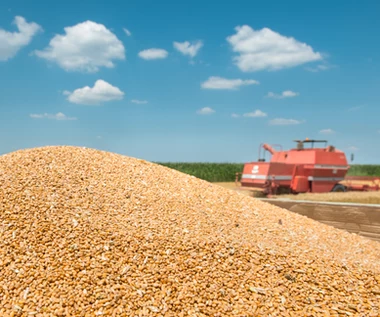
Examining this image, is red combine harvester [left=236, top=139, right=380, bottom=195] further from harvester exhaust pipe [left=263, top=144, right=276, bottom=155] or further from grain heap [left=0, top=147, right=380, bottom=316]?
grain heap [left=0, top=147, right=380, bottom=316]

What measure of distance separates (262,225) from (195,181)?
4.52ft

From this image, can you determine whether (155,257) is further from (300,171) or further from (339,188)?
(339,188)

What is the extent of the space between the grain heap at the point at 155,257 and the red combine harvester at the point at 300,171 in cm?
443

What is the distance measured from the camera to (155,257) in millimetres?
3133

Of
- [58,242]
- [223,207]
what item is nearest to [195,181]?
[223,207]

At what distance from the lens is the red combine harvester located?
903 cm

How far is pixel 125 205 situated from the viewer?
13.0 ft

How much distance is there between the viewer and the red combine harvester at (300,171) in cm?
903

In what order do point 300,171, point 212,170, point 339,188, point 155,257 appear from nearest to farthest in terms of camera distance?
point 155,257 → point 300,171 → point 339,188 → point 212,170

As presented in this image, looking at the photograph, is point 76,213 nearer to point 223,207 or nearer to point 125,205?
point 125,205

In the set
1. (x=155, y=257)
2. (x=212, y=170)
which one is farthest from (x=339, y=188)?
(x=212, y=170)

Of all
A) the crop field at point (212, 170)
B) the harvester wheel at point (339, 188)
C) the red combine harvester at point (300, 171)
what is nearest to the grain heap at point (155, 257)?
the red combine harvester at point (300, 171)

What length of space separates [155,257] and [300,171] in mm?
7108

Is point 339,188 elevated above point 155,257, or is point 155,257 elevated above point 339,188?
point 339,188
